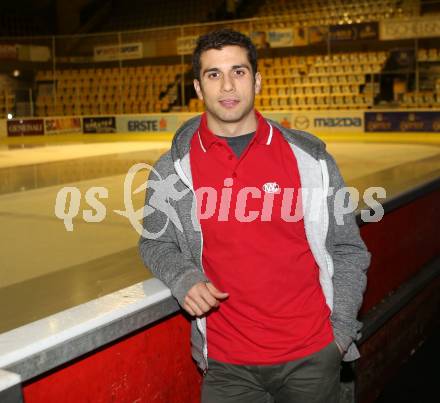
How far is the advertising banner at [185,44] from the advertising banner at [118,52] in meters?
1.47

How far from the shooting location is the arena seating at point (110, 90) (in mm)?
19453

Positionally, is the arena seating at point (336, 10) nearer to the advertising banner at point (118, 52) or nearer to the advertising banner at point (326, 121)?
the advertising banner at point (326, 121)

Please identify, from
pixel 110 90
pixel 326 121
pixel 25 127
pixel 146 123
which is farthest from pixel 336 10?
pixel 25 127

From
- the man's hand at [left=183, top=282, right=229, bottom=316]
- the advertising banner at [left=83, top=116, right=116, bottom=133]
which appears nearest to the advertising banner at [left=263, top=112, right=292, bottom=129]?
the advertising banner at [left=83, top=116, right=116, bottom=133]

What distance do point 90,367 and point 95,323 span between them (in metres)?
0.16

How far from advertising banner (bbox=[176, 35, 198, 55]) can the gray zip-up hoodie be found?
16756mm

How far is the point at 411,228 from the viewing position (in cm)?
439

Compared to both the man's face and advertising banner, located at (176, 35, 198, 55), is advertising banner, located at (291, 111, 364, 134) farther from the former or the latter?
the man's face

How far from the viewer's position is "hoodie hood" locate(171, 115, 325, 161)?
1.92 metres

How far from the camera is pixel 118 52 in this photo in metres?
19.5

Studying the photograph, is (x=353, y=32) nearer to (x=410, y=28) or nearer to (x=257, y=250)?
(x=410, y=28)

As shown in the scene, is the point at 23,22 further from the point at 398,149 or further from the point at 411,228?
the point at 411,228

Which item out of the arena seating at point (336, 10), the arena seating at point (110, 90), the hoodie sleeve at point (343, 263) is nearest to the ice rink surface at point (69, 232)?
the hoodie sleeve at point (343, 263)

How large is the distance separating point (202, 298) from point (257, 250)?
0.68 ft
